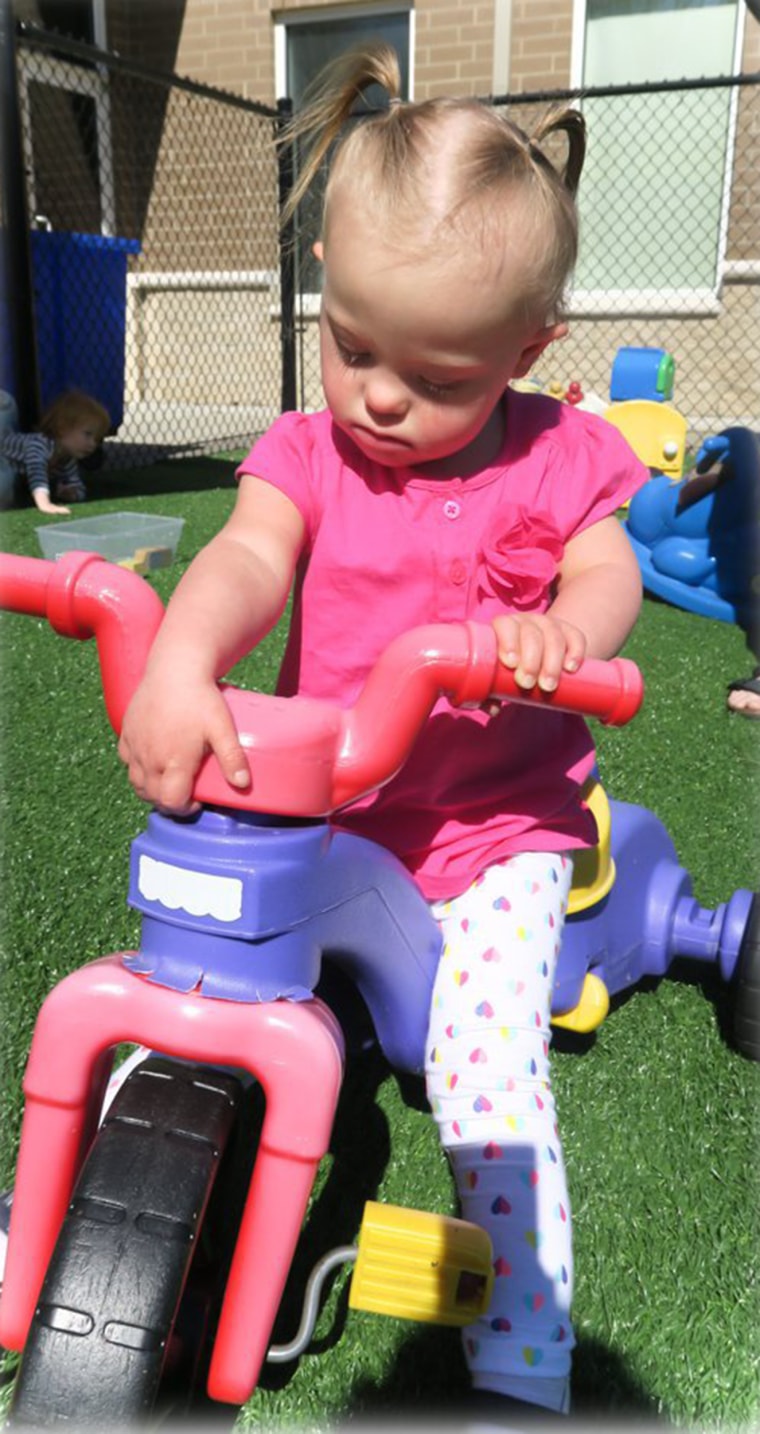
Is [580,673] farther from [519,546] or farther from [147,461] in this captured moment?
[147,461]

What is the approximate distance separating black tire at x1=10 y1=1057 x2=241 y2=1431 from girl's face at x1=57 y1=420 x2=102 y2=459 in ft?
16.3

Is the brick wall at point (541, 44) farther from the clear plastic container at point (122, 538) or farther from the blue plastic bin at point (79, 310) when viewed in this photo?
the clear plastic container at point (122, 538)

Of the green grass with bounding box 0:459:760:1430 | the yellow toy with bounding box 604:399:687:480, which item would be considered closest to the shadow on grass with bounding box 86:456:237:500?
the yellow toy with bounding box 604:399:687:480

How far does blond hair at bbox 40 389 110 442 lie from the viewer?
5566 mm

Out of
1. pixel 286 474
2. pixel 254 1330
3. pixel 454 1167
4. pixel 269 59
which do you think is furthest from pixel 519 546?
pixel 269 59

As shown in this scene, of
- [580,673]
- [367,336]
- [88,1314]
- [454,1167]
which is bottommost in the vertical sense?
[454,1167]

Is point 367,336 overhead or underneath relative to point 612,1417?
overhead

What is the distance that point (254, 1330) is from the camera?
0.91m

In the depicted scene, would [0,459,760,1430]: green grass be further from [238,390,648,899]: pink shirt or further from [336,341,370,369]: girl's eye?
[336,341,370,369]: girl's eye

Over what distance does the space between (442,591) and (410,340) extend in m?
0.29

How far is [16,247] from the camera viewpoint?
550 cm

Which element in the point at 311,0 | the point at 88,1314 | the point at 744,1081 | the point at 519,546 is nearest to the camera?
the point at 88,1314

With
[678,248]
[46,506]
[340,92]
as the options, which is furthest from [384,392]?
[678,248]

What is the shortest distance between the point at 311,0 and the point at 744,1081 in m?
8.66
